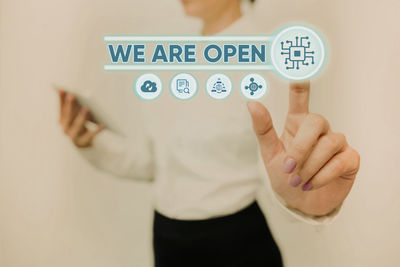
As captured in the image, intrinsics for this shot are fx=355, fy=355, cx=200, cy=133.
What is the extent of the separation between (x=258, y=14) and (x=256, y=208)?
52 cm

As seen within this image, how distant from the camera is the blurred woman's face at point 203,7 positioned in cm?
91

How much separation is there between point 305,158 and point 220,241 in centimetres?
35

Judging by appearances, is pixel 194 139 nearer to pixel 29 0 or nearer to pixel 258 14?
pixel 258 14

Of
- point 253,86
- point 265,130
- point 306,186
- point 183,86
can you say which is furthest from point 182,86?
point 306,186

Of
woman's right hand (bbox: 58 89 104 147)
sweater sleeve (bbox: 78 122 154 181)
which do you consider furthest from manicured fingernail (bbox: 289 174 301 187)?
woman's right hand (bbox: 58 89 104 147)

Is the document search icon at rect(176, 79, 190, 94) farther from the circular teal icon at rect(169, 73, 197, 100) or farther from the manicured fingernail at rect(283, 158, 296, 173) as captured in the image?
the manicured fingernail at rect(283, 158, 296, 173)

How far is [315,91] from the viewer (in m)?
0.94

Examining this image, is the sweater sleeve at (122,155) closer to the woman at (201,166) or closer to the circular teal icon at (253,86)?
the woman at (201,166)

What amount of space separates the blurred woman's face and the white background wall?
28 millimetres

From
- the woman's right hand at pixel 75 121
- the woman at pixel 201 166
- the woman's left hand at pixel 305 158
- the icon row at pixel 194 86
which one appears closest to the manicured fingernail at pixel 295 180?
the woman's left hand at pixel 305 158

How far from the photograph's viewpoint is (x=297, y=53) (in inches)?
36.3

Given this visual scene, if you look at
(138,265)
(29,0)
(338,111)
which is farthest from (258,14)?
(138,265)

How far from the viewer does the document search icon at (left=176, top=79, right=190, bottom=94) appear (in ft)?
3.08

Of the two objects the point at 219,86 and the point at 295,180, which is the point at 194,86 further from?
the point at 295,180
